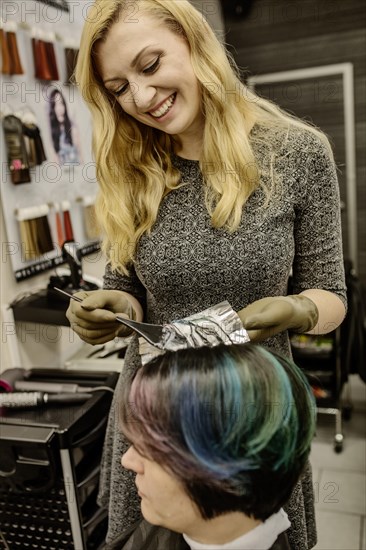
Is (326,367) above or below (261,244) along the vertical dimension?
below

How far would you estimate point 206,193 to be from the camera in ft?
3.74

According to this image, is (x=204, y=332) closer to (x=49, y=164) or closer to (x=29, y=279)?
(x=29, y=279)

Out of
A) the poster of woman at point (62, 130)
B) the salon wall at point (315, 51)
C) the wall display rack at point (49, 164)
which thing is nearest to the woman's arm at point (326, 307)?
the wall display rack at point (49, 164)

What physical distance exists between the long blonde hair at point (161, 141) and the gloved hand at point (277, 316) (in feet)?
0.67

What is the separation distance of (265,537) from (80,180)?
178 cm

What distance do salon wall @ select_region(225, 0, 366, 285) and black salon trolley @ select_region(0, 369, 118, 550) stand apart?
292 cm

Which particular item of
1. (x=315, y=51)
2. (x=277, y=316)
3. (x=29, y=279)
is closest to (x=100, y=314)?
(x=277, y=316)

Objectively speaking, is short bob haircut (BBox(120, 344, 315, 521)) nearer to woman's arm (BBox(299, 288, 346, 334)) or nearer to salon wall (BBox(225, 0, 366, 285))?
woman's arm (BBox(299, 288, 346, 334))

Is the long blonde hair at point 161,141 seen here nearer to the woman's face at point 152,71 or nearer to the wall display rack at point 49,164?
the woman's face at point 152,71

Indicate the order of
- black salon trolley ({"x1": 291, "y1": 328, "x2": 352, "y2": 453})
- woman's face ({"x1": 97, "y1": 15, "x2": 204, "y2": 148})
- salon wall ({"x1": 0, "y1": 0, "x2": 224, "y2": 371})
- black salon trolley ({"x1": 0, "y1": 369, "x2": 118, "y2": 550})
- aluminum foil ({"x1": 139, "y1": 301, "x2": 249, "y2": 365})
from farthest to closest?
1. black salon trolley ({"x1": 291, "y1": 328, "x2": 352, "y2": 453})
2. salon wall ({"x1": 0, "y1": 0, "x2": 224, "y2": 371})
3. black salon trolley ({"x1": 0, "y1": 369, "x2": 118, "y2": 550})
4. woman's face ({"x1": 97, "y1": 15, "x2": 204, "y2": 148})
5. aluminum foil ({"x1": 139, "y1": 301, "x2": 249, "y2": 365})

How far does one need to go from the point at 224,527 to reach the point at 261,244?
1.78 feet

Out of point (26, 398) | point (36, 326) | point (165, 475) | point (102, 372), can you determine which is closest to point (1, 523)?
point (26, 398)

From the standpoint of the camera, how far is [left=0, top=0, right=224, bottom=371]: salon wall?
187cm

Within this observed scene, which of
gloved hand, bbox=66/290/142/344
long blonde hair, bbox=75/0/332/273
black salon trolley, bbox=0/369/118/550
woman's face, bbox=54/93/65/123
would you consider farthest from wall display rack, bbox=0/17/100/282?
gloved hand, bbox=66/290/142/344
